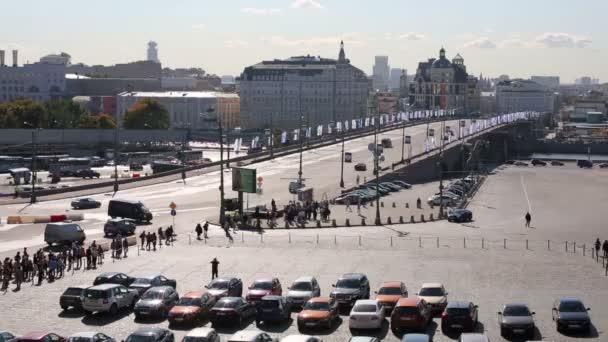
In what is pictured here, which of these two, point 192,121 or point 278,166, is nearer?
point 278,166

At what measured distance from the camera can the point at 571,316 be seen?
868 inches

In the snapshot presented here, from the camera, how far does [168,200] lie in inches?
2223

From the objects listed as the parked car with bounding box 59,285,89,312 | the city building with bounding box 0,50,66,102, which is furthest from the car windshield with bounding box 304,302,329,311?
the city building with bounding box 0,50,66,102

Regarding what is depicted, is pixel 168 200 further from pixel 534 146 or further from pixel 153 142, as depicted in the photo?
pixel 534 146

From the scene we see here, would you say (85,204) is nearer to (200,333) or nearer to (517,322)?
(200,333)

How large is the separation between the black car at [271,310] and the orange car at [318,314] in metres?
0.45

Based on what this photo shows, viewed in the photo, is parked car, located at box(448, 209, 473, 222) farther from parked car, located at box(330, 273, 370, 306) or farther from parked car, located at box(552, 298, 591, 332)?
parked car, located at box(552, 298, 591, 332)

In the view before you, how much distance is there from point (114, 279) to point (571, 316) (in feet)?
35.2

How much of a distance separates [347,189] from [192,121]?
10702 cm

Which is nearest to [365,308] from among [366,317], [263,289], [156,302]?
[366,317]

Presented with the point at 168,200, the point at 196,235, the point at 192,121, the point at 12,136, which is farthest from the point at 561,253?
the point at 192,121

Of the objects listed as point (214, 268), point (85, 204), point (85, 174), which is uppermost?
point (214, 268)

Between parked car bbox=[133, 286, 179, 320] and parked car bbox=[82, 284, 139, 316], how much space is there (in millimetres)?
461

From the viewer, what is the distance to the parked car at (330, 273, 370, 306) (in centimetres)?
2453
